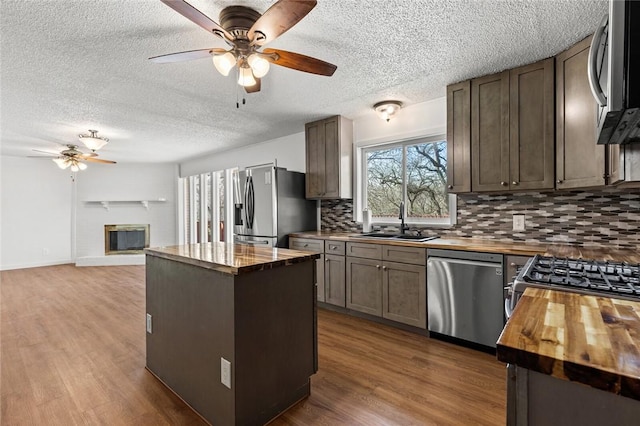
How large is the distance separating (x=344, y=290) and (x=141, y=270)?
4.83 meters

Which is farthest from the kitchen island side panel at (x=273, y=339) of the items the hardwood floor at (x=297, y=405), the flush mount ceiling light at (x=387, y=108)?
the flush mount ceiling light at (x=387, y=108)

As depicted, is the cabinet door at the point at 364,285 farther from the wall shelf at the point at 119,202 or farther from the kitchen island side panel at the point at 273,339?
the wall shelf at the point at 119,202

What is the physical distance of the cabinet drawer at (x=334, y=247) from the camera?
3.45 m

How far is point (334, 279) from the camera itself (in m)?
3.53

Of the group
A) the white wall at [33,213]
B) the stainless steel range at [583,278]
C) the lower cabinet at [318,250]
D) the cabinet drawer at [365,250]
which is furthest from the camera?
the white wall at [33,213]

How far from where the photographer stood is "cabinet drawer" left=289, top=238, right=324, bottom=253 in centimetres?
365

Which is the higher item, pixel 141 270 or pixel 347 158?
pixel 347 158

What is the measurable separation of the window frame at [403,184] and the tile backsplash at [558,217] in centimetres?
8

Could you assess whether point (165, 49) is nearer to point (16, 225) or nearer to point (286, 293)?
point (286, 293)

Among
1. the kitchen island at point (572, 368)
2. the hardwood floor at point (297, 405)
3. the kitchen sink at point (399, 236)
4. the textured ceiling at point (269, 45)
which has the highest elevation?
the textured ceiling at point (269, 45)

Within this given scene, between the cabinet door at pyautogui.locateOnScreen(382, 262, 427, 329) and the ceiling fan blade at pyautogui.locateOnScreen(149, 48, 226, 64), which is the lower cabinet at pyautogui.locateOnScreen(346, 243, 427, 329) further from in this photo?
the ceiling fan blade at pyautogui.locateOnScreen(149, 48, 226, 64)

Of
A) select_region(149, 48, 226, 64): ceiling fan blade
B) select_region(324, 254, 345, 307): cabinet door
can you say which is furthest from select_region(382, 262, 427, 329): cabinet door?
select_region(149, 48, 226, 64): ceiling fan blade

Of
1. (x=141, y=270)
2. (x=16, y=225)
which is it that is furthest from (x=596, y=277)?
(x=16, y=225)

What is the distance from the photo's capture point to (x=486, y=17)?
75.4 inches
